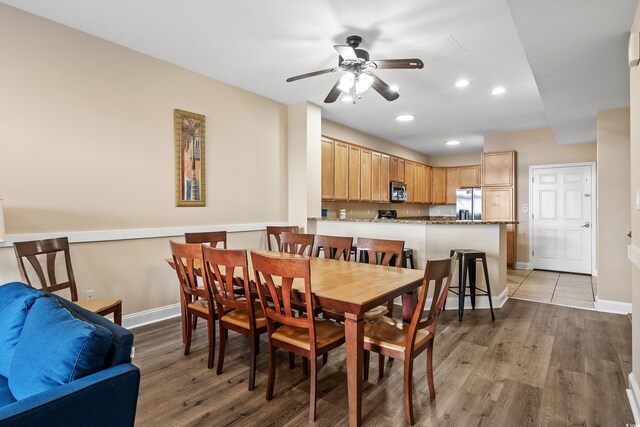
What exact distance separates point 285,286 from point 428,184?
7241mm

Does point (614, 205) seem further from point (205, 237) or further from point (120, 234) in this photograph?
point (120, 234)

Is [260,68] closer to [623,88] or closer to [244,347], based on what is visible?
[244,347]

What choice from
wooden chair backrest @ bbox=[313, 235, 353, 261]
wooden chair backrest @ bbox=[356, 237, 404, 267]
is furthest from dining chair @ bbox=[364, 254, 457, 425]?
wooden chair backrest @ bbox=[313, 235, 353, 261]

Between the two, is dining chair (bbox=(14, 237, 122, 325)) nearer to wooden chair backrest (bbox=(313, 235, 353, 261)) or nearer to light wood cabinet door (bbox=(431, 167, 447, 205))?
wooden chair backrest (bbox=(313, 235, 353, 261))

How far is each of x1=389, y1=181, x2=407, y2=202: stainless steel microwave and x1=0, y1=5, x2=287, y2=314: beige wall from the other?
356 centimetres

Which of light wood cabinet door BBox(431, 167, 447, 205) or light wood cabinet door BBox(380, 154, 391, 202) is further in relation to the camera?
light wood cabinet door BBox(431, 167, 447, 205)

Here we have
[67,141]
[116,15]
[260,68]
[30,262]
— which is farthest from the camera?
[260,68]

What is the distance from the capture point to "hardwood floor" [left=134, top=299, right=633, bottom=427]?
1919 millimetres

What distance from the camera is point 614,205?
396 cm

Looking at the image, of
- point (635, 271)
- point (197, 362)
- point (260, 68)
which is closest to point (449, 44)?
point (260, 68)

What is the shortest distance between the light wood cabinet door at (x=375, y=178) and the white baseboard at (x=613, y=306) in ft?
11.6

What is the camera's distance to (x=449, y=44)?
2.96m

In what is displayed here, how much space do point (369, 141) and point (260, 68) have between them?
3305 millimetres

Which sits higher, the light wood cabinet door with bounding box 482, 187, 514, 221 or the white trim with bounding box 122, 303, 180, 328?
the light wood cabinet door with bounding box 482, 187, 514, 221
